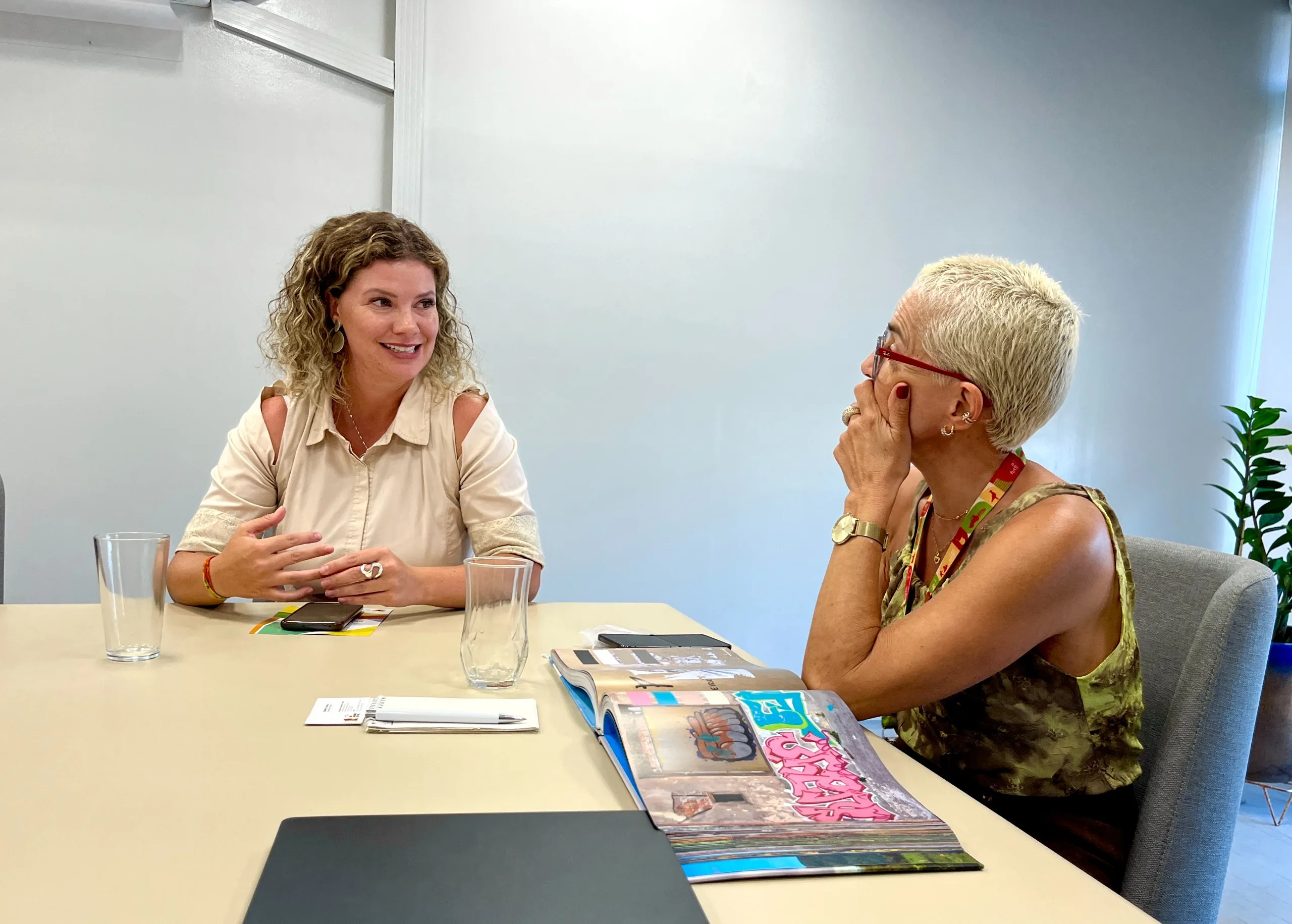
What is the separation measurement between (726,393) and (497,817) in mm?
2729

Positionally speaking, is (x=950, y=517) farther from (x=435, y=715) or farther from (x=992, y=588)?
(x=435, y=715)

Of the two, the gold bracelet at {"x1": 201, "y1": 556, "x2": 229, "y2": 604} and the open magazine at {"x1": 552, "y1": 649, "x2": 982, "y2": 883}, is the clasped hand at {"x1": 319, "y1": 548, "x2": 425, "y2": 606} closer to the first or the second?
the gold bracelet at {"x1": 201, "y1": 556, "x2": 229, "y2": 604}

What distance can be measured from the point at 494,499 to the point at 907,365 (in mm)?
829

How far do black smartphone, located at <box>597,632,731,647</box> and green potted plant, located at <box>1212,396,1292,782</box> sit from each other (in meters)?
1.99

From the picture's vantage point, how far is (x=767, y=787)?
0.83 m

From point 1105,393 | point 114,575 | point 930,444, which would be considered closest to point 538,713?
point 114,575

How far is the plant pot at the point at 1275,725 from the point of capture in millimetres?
2793

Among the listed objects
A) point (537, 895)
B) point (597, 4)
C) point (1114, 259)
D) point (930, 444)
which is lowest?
point (537, 895)

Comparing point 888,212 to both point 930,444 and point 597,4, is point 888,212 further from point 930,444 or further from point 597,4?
point 930,444

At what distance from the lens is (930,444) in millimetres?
1395

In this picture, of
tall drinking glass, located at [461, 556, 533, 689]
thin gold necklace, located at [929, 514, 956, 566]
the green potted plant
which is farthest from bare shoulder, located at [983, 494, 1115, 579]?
the green potted plant

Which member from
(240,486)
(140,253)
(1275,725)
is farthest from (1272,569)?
(140,253)

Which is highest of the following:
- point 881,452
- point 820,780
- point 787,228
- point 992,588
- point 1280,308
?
point 787,228

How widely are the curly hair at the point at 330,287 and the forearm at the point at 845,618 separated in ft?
3.25
